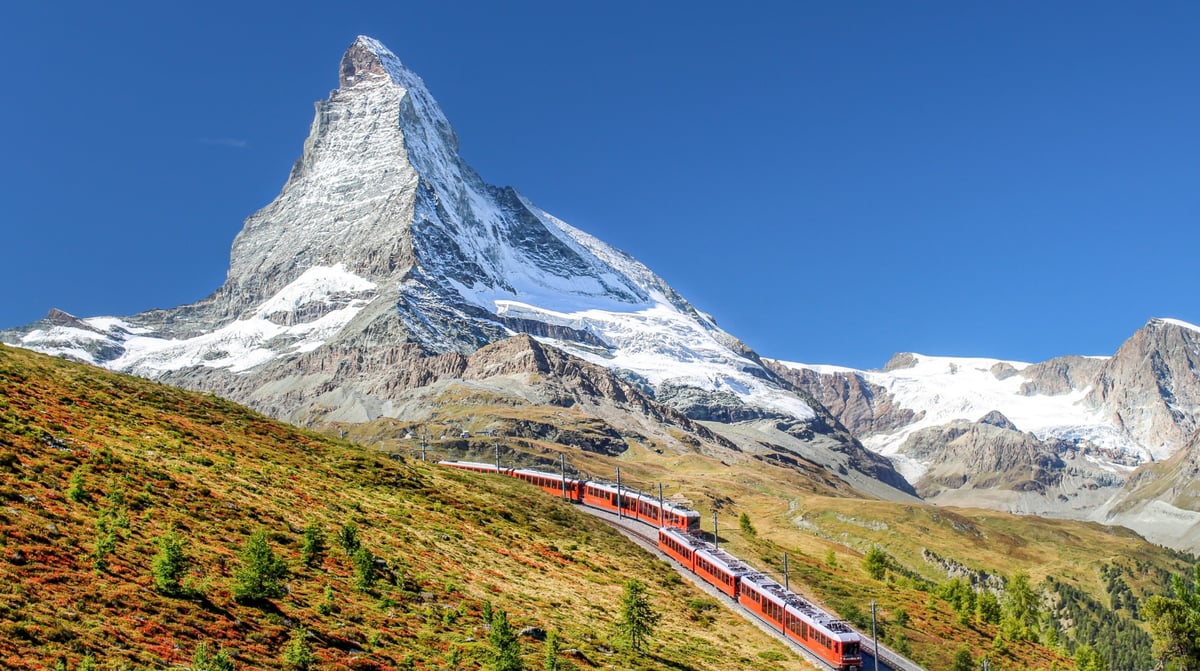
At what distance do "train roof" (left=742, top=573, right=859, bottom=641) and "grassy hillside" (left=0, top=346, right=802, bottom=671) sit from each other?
118 inches

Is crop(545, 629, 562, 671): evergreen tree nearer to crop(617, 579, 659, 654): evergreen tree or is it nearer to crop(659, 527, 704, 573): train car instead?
crop(617, 579, 659, 654): evergreen tree

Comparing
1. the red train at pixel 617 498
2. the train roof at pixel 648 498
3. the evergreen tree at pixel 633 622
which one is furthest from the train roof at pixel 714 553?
the evergreen tree at pixel 633 622

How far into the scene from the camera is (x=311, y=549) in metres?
50.2

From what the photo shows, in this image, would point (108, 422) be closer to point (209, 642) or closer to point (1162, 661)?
point (209, 642)

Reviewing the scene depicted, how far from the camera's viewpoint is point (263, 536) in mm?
43219

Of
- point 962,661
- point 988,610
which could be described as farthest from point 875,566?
point 962,661

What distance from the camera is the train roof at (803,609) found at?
6638 centimetres

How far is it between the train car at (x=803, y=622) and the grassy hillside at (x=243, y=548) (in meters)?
2.06

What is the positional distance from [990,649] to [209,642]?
85525mm

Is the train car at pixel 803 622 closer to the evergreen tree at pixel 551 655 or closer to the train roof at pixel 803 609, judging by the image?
the train roof at pixel 803 609

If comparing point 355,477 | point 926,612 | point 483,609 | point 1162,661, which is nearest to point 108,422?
point 355,477

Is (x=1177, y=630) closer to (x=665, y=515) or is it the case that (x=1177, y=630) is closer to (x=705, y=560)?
(x=665, y=515)

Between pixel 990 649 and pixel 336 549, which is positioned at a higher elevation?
pixel 336 549

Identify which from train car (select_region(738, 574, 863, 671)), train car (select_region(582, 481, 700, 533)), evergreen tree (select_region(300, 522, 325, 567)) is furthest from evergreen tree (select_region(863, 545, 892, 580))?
evergreen tree (select_region(300, 522, 325, 567))
